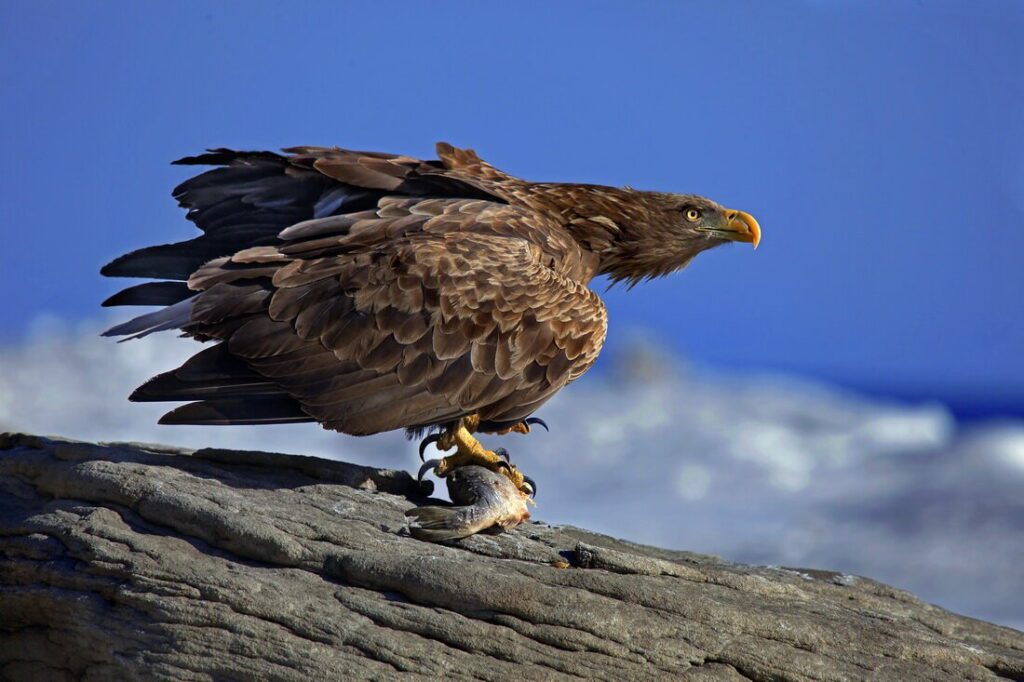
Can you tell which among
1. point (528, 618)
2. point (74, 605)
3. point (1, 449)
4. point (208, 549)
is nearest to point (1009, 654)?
point (528, 618)

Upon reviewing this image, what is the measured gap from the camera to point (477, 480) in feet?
23.2

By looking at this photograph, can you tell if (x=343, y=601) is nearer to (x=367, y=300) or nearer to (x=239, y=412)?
(x=239, y=412)

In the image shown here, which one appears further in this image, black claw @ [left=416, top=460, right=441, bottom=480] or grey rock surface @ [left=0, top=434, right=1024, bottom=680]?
black claw @ [left=416, top=460, right=441, bottom=480]

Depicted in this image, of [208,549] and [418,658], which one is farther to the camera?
[208,549]

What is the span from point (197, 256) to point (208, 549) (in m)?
2.20

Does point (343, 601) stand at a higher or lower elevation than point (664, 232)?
lower

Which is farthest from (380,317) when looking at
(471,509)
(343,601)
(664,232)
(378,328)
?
(664,232)

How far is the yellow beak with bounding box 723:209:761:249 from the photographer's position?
8.48 metres

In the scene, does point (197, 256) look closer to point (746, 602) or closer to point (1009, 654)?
point (746, 602)

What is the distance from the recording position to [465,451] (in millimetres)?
7371

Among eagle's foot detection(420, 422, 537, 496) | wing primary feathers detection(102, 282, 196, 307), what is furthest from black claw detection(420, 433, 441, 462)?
wing primary feathers detection(102, 282, 196, 307)

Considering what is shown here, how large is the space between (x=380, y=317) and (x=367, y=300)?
0.39 feet

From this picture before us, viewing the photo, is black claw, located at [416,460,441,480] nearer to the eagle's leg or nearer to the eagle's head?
the eagle's leg

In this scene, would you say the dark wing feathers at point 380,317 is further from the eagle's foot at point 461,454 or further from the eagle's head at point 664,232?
the eagle's head at point 664,232
